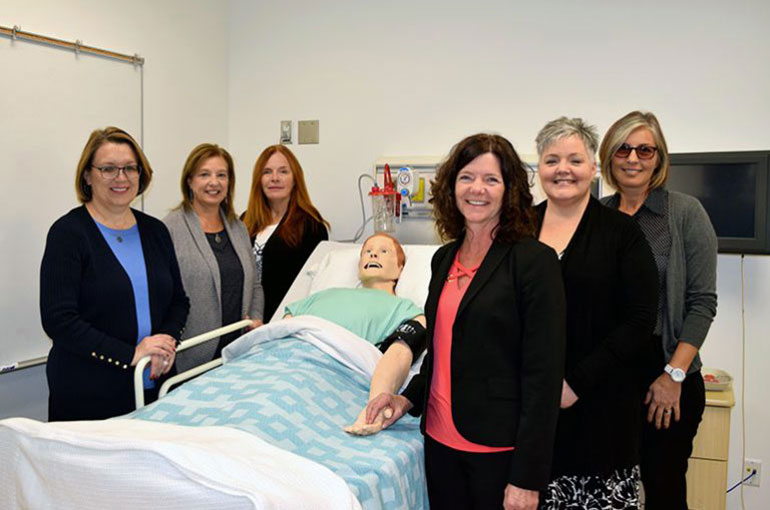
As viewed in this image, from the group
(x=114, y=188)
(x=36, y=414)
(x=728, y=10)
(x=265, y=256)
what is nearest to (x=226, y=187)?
(x=265, y=256)

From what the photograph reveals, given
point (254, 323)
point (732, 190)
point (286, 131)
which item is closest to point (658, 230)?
point (732, 190)

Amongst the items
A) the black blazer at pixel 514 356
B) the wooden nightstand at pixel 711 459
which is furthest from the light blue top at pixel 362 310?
the wooden nightstand at pixel 711 459

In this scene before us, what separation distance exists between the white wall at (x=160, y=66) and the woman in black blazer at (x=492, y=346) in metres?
2.14

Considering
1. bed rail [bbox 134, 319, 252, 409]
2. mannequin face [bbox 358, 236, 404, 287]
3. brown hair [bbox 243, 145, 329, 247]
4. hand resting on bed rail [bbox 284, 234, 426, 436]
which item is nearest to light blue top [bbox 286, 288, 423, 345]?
hand resting on bed rail [bbox 284, 234, 426, 436]

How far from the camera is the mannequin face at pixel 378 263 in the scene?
2.67 meters

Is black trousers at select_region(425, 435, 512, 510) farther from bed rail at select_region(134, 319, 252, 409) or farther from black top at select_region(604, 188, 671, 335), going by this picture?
bed rail at select_region(134, 319, 252, 409)

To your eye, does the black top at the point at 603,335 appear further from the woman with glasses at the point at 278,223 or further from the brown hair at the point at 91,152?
the woman with glasses at the point at 278,223

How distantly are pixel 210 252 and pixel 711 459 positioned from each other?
2065 mm

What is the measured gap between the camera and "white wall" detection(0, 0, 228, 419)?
9.37 ft

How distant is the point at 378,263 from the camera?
105 inches

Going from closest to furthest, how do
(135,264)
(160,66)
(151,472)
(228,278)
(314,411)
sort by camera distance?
(151,472) < (314,411) < (135,264) < (228,278) < (160,66)

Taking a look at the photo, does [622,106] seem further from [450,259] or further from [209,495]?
[209,495]

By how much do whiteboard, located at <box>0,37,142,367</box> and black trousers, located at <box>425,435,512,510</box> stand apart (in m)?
2.09

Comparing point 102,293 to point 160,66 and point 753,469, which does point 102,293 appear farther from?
point 753,469
